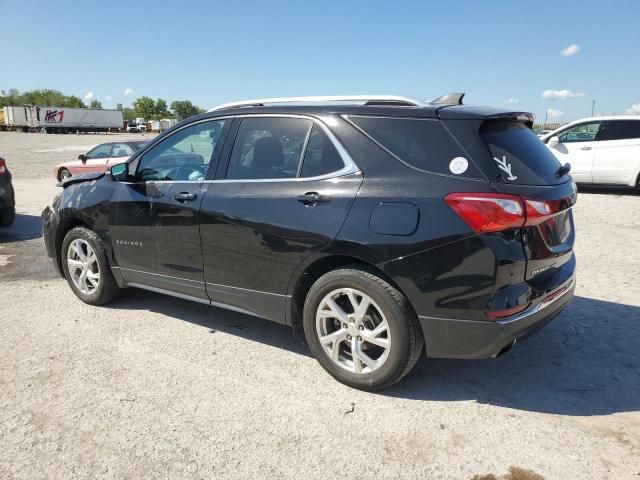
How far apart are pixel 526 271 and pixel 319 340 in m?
1.37

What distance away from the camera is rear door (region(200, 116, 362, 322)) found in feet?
10.5

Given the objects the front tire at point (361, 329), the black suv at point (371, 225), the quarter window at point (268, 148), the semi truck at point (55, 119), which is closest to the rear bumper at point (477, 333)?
the black suv at point (371, 225)

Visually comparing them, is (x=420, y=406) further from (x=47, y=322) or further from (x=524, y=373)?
(x=47, y=322)

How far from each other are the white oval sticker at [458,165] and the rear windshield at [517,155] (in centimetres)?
17

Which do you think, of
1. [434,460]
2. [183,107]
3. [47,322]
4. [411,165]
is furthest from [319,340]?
[183,107]

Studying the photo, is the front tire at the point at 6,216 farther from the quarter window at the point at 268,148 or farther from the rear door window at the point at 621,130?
the rear door window at the point at 621,130

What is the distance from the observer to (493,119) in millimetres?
3000

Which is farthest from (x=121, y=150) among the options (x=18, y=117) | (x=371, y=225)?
(x=18, y=117)

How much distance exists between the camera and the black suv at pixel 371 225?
110 inches

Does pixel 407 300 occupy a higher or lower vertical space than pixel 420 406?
higher

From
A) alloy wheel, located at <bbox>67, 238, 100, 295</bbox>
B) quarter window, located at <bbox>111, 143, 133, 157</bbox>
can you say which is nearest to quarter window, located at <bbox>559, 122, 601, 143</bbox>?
alloy wheel, located at <bbox>67, 238, 100, 295</bbox>

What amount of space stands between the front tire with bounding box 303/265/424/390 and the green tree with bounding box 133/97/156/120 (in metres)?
152

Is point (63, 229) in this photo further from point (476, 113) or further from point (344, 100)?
point (476, 113)

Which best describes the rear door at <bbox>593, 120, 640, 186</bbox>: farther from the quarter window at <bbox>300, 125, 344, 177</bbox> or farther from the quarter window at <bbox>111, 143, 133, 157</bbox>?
the quarter window at <bbox>111, 143, 133, 157</bbox>
